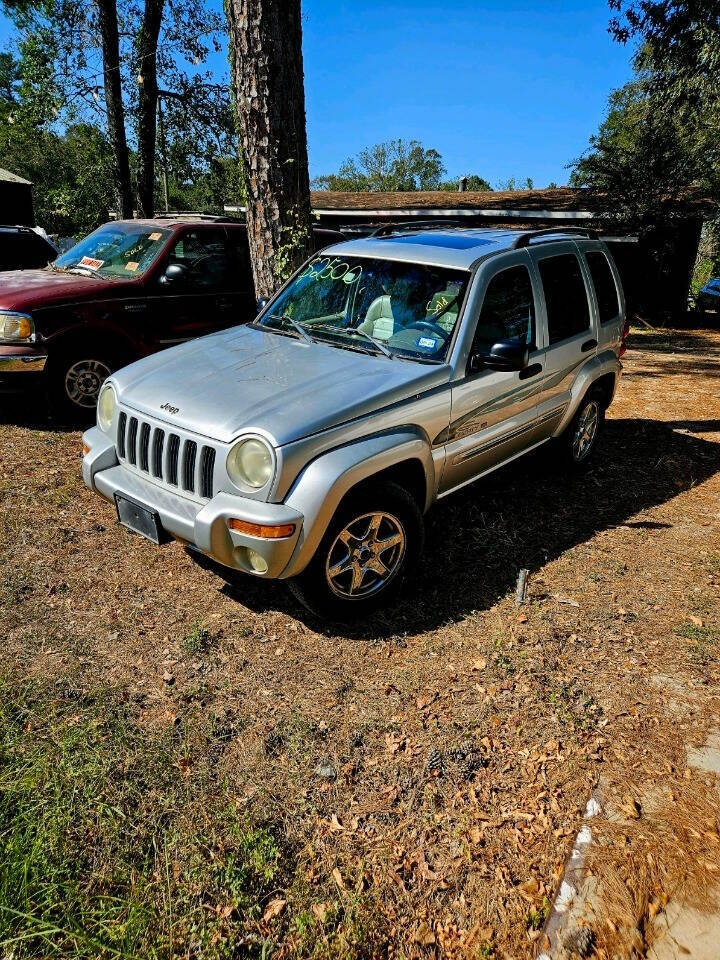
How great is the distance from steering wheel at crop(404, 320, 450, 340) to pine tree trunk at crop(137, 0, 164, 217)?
11.5 m

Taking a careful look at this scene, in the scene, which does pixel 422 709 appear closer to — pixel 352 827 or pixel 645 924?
pixel 352 827

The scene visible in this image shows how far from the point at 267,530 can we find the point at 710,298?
19.7 m

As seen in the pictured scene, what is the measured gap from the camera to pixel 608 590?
431 cm

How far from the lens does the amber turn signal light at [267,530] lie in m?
3.18

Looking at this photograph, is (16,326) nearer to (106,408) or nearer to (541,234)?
(106,408)

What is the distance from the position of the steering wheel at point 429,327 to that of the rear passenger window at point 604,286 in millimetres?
2092

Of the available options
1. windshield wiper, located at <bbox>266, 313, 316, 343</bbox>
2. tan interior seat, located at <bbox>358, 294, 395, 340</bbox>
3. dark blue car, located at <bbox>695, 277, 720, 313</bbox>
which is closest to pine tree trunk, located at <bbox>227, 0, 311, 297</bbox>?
windshield wiper, located at <bbox>266, 313, 316, 343</bbox>

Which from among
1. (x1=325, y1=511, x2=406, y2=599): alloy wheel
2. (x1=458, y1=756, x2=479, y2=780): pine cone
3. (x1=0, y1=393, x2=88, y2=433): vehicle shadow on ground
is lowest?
(x1=458, y1=756, x2=479, y2=780): pine cone

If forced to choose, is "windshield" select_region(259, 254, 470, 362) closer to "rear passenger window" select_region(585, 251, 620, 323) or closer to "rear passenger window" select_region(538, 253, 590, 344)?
"rear passenger window" select_region(538, 253, 590, 344)

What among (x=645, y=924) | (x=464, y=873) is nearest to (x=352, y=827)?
(x=464, y=873)

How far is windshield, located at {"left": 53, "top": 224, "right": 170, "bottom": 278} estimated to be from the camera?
7055 millimetres

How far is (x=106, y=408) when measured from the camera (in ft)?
13.5

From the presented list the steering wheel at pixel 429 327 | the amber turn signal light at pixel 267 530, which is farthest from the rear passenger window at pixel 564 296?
the amber turn signal light at pixel 267 530

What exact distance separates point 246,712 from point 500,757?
1.16 m
